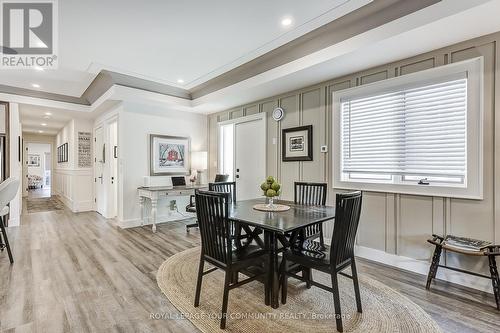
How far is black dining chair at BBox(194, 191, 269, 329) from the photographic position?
186cm

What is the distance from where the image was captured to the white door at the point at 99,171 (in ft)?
18.8

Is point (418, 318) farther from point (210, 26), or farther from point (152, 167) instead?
point (152, 167)

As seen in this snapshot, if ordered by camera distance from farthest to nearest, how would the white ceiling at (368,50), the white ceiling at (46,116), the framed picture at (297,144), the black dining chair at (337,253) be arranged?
the white ceiling at (46,116) → the framed picture at (297,144) → the white ceiling at (368,50) → the black dining chair at (337,253)

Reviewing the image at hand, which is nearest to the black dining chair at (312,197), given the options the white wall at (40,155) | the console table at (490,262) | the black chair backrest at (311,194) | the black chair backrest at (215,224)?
the black chair backrest at (311,194)

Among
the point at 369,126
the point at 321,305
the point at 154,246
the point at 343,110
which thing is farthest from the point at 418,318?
the point at 154,246

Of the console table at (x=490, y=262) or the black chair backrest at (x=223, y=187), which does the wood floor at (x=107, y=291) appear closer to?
the console table at (x=490, y=262)

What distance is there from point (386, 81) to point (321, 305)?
2.59 metres

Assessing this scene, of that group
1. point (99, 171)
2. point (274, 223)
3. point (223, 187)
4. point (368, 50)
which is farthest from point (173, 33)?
point (99, 171)

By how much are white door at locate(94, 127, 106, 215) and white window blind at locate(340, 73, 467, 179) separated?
17.1ft

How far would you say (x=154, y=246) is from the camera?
362 cm

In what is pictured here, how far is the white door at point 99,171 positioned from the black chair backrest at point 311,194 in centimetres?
463

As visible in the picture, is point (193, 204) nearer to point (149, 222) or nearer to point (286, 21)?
point (149, 222)

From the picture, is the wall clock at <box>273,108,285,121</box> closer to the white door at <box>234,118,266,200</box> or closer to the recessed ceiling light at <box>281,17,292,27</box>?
the white door at <box>234,118,266,200</box>

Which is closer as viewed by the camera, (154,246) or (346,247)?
(346,247)
